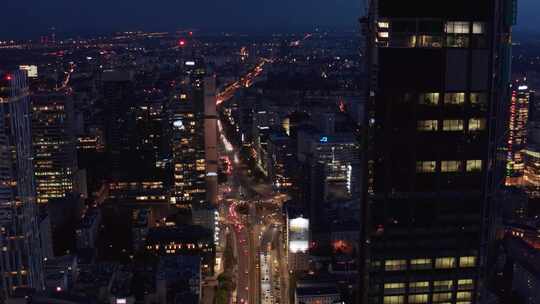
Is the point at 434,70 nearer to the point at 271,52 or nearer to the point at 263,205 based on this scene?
the point at 263,205

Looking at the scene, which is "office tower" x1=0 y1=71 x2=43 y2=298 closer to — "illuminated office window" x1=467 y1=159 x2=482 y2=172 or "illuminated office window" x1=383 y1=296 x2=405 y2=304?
"illuminated office window" x1=383 y1=296 x2=405 y2=304

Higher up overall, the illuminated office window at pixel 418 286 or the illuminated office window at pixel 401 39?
the illuminated office window at pixel 401 39

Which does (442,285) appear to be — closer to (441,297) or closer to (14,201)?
(441,297)

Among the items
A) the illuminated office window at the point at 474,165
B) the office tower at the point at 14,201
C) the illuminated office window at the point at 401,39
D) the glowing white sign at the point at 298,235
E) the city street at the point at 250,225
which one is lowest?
the city street at the point at 250,225

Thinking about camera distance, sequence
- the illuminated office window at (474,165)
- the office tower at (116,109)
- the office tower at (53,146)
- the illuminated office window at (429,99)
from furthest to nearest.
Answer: the office tower at (116,109)
the office tower at (53,146)
the illuminated office window at (474,165)
the illuminated office window at (429,99)

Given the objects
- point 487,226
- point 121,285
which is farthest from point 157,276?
point 487,226

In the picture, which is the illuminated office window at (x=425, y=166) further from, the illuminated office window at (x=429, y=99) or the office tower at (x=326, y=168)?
the office tower at (x=326, y=168)

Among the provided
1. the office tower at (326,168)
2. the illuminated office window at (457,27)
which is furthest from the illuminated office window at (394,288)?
the office tower at (326,168)
